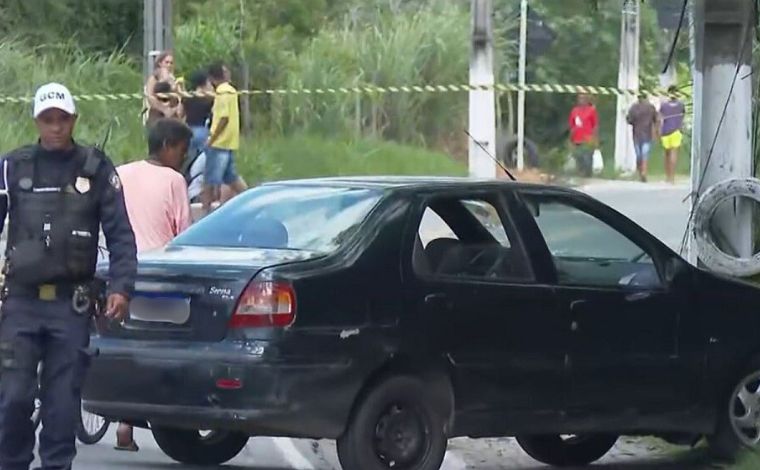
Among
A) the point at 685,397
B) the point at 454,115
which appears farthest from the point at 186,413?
the point at 454,115

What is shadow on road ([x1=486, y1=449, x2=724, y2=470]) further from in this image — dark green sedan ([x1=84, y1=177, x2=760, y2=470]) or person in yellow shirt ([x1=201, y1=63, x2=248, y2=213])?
person in yellow shirt ([x1=201, y1=63, x2=248, y2=213])

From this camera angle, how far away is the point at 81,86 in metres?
26.2

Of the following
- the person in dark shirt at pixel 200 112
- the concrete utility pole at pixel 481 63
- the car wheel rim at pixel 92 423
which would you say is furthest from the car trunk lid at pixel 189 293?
the concrete utility pole at pixel 481 63

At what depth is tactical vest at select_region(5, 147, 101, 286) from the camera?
750 cm

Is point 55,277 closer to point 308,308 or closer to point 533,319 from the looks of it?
point 308,308

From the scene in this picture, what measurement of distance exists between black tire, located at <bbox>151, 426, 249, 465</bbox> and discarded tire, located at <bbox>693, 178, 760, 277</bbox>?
3038 mm

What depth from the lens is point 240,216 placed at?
9539 millimetres

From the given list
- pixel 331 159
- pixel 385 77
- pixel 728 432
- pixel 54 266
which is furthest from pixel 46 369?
pixel 385 77

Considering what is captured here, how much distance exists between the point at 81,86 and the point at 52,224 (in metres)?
18.9

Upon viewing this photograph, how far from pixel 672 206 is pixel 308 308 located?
1903 centimetres

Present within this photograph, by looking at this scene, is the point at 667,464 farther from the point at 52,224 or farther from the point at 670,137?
the point at 670,137

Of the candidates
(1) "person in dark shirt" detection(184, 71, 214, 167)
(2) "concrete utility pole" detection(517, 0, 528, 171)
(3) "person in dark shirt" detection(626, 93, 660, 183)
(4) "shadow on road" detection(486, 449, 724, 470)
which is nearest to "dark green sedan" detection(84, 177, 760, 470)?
(4) "shadow on road" detection(486, 449, 724, 470)

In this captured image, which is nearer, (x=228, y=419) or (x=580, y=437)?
(x=228, y=419)

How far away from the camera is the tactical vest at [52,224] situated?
7.50 m
